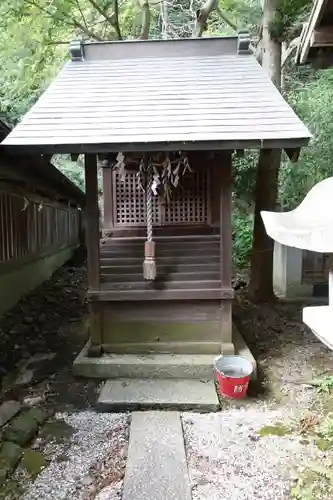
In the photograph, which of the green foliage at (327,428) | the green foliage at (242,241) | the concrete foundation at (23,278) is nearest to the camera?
the green foliage at (327,428)

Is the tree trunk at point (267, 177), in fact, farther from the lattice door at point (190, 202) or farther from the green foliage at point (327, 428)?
the green foliage at point (327, 428)

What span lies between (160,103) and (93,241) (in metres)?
1.94

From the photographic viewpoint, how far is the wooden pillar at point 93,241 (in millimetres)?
5020

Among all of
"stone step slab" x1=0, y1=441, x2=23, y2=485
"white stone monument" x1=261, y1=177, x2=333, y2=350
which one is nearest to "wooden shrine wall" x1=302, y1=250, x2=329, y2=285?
"white stone monument" x1=261, y1=177, x2=333, y2=350

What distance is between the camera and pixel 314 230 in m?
2.11

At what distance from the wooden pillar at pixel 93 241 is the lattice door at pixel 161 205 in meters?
1.07

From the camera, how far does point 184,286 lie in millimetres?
5234

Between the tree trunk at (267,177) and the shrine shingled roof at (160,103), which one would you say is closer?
the shrine shingled roof at (160,103)

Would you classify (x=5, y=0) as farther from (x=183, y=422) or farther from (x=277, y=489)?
(x=277, y=489)

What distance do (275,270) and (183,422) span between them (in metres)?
5.56

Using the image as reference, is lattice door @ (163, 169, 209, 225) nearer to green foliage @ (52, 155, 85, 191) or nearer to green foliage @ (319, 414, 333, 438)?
green foliage @ (319, 414, 333, 438)

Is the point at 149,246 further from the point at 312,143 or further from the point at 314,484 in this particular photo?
the point at 312,143

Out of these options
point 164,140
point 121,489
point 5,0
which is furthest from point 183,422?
point 5,0

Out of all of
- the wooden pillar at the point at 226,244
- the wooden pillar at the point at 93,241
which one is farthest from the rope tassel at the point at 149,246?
the wooden pillar at the point at 226,244
